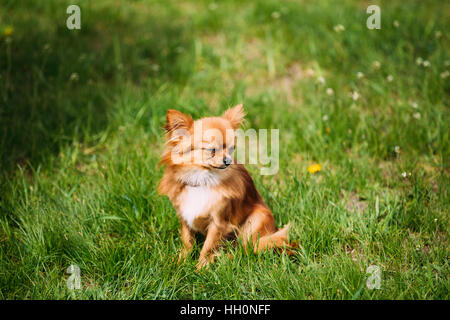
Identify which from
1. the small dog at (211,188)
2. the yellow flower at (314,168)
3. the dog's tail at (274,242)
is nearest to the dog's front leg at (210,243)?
the small dog at (211,188)

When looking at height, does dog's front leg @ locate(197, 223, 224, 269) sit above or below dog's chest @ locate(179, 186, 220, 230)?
below

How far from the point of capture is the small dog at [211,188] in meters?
2.23

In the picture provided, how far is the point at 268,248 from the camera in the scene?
7.97 ft

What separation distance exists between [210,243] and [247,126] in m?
1.59

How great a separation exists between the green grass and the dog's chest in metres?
0.30

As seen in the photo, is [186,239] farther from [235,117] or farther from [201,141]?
[235,117]

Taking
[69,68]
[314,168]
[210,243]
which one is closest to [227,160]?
[210,243]

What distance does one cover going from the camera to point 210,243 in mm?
2400

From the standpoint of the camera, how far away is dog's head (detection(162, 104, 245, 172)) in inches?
86.9

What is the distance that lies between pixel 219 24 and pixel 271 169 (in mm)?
2591

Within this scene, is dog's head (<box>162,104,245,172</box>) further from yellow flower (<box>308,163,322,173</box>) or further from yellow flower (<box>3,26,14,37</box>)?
yellow flower (<box>3,26,14,37</box>)

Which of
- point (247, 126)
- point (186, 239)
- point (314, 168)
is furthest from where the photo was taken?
point (247, 126)

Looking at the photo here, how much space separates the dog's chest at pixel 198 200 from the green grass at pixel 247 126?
301 millimetres

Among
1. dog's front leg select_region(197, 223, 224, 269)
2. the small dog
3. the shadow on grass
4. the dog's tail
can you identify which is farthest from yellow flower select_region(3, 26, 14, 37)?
the dog's tail
